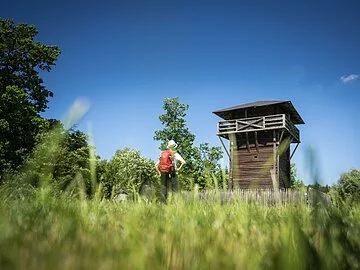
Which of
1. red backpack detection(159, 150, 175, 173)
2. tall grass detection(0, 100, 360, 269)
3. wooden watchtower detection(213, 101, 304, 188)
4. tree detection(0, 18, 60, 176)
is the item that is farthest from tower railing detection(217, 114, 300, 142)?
tall grass detection(0, 100, 360, 269)

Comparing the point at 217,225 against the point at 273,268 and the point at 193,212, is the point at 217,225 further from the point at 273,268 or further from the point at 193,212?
the point at 273,268

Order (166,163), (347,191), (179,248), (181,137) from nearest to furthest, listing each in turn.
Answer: (179,248), (347,191), (166,163), (181,137)

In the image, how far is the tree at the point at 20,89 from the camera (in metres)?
28.4

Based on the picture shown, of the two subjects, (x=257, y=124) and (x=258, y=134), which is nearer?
→ (x=257, y=124)

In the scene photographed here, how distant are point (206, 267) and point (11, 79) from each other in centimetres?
3429

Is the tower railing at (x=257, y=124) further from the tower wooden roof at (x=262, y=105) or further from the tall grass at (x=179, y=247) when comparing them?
the tall grass at (x=179, y=247)

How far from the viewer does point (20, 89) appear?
29.5m

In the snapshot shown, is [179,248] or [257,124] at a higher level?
[257,124]

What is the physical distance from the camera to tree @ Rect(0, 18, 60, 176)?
2836 cm

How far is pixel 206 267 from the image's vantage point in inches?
31.0

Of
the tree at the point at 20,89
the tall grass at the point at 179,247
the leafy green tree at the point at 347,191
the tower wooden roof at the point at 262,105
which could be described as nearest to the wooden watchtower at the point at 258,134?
the tower wooden roof at the point at 262,105

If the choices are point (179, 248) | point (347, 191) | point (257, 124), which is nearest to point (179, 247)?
point (179, 248)

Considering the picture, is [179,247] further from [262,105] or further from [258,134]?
[262,105]

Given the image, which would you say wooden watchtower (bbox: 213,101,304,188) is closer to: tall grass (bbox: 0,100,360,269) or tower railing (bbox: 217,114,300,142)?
tower railing (bbox: 217,114,300,142)
